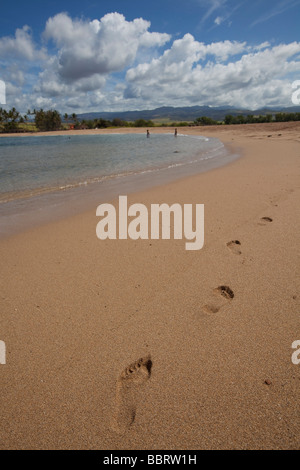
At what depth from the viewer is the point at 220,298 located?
2.99 meters

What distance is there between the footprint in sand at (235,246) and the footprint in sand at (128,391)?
238 centimetres

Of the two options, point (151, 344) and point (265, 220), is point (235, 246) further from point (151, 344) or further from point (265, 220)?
point (151, 344)

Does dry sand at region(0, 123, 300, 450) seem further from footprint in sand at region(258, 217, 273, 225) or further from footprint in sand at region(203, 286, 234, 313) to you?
footprint in sand at region(258, 217, 273, 225)

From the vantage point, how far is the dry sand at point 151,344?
1.78 metres

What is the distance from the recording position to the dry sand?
1775mm

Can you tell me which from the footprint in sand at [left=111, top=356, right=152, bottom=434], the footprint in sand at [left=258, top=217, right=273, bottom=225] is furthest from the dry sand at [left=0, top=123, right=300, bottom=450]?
the footprint in sand at [left=258, top=217, right=273, bottom=225]

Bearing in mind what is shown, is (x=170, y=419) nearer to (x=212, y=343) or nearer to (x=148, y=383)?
(x=148, y=383)

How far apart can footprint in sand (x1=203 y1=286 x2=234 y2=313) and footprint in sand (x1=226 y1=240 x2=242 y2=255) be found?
100cm

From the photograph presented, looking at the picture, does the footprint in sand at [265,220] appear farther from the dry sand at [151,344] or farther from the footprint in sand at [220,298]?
the footprint in sand at [220,298]

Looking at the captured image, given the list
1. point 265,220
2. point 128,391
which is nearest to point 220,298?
point 128,391

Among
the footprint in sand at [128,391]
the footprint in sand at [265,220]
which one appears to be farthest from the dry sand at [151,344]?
the footprint in sand at [265,220]

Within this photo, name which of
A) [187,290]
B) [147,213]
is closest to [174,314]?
[187,290]

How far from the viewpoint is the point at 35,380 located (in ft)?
6.97
